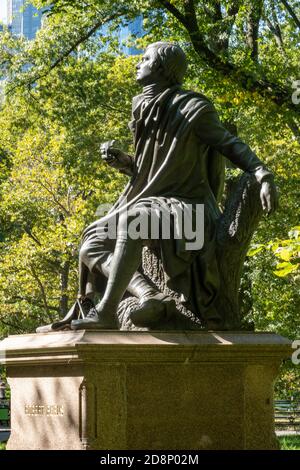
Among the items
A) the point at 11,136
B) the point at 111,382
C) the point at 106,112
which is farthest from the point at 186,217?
the point at 11,136

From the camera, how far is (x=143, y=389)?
6.45m

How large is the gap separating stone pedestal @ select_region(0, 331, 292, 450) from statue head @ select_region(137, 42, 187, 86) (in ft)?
7.15

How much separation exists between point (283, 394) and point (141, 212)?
17732 mm

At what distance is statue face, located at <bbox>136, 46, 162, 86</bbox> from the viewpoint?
7.61 metres

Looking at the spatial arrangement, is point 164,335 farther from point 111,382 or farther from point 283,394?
point 283,394

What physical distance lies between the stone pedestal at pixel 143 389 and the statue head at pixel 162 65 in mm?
2180

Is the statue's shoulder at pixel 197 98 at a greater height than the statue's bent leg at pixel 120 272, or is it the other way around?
the statue's shoulder at pixel 197 98

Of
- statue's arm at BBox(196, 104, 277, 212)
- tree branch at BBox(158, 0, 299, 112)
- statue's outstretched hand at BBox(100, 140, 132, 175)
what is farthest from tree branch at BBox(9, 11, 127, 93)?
statue's arm at BBox(196, 104, 277, 212)

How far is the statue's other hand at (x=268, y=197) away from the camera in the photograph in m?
6.84

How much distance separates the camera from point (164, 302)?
685 centimetres

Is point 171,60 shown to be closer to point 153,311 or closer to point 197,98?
point 197,98

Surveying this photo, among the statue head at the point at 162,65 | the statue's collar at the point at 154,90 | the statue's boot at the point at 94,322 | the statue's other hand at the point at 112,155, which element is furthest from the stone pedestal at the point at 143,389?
the statue head at the point at 162,65

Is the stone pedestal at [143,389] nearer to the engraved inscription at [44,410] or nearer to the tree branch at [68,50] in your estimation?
the engraved inscription at [44,410]

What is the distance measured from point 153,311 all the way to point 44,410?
3.35 ft
